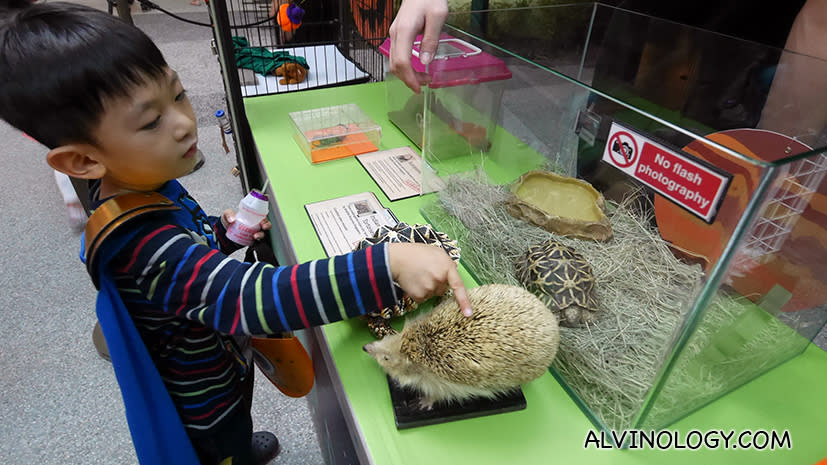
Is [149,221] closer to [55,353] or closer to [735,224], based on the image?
[735,224]

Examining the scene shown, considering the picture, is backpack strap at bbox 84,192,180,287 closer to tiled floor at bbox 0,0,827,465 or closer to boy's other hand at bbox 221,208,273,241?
boy's other hand at bbox 221,208,273,241

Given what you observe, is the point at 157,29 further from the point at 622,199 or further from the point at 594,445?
the point at 594,445

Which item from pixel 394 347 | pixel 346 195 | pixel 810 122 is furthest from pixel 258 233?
pixel 810 122

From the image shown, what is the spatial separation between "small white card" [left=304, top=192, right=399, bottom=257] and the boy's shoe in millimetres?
549


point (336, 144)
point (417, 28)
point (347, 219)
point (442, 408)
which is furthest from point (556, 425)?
A: point (336, 144)

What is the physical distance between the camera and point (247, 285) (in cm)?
59

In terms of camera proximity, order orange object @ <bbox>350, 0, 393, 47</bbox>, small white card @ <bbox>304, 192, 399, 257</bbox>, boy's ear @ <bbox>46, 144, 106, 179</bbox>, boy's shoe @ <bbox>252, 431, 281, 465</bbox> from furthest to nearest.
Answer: orange object @ <bbox>350, 0, 393, 47</bbox>
boy's shoe @ <bbox>252, 431, 281, 465</bbox>
small white card @ <bbox>304, 192, 399, 257</bbox>
boy's ear @ <bbox>46, 144, 106, 179</bbox>

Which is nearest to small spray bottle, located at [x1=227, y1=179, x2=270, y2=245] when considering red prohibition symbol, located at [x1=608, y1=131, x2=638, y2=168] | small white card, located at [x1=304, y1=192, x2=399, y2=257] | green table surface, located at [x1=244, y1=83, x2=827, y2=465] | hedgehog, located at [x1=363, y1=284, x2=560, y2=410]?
small white card, located at [x1=304, y1=192, x2=399, y2=257]

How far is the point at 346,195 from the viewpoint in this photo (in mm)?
1087

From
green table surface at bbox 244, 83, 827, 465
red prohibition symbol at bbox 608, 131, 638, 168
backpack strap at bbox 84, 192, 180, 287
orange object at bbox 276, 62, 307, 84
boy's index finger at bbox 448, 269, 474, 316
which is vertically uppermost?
red prohibition symbol at bbox 608, 131, 638, 168

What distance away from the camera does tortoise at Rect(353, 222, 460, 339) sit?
72 cm

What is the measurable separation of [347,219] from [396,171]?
0.26 metres

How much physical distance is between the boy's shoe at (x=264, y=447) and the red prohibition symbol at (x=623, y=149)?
1000 mm

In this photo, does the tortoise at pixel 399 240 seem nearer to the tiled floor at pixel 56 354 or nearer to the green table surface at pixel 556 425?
the green table surface at pixel 556 425
